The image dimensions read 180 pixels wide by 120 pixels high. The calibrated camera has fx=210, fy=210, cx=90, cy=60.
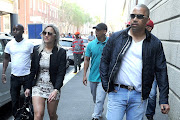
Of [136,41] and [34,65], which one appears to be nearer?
[136,41]

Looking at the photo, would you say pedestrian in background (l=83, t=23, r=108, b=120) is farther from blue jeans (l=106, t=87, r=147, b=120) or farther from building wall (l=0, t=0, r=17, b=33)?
building wall (l=0, t=0, r=17, b=33)

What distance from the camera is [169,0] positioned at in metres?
5.18

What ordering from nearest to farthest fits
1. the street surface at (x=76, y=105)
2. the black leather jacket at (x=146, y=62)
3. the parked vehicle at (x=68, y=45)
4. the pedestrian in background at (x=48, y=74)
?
the black leather jacket at (x=146, y=62) < the pedestrian in background at (x=48, y=74) < the street surface at (x=76, y=105) < the parked vehicle at (x=68, y=45)

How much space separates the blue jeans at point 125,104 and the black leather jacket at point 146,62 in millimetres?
A: 85

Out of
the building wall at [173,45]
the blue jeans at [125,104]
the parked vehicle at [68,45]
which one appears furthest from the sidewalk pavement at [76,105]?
the parked vehicle at [68,45]

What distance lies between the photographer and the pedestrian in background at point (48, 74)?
10.3ft

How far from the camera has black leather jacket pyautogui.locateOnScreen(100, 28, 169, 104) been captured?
242cm

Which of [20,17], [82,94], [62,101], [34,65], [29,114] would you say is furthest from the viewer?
[20,17]

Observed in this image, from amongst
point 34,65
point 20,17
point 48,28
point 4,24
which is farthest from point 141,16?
point 20,17

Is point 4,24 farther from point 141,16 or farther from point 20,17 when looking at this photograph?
point 141,16

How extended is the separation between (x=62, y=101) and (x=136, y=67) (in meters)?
3.86

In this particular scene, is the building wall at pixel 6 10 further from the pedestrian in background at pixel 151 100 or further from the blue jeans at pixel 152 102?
the blue jeans at pixel 152 102

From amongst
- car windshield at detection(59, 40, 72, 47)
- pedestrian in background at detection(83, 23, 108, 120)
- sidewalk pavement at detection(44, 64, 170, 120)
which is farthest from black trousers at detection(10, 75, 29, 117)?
car windshield at detection(59, 40, 72, 47)

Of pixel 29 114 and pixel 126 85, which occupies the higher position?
pixel 126 85
